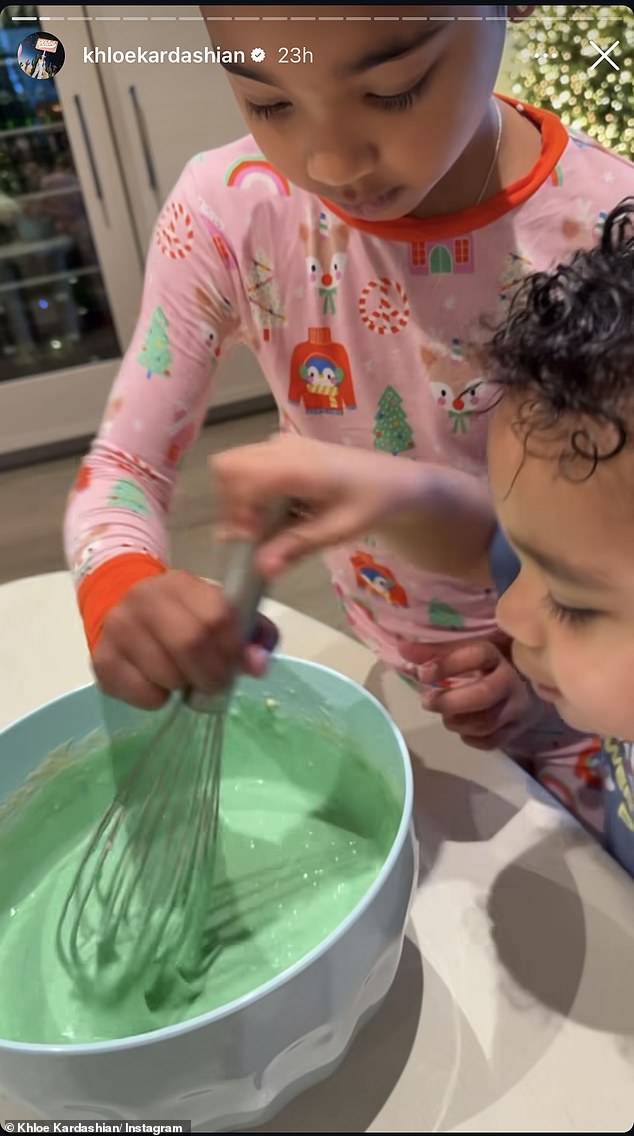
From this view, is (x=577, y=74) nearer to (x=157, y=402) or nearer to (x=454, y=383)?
(x=454, y=383)

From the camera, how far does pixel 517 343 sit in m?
0.42

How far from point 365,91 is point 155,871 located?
1.34 ft

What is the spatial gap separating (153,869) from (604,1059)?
245 millimetres

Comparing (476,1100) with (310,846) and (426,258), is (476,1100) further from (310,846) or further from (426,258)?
(426,258)

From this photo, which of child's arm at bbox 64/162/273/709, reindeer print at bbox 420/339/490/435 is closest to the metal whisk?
child's arm at bbox 64/162/273/709

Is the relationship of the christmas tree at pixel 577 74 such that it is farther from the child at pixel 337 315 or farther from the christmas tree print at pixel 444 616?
the christmas tree print at pixel 444 616

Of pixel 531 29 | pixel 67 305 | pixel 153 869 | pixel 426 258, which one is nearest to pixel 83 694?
pixel 153 869

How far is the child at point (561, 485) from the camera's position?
36 cm

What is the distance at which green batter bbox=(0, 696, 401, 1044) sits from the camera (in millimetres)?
446

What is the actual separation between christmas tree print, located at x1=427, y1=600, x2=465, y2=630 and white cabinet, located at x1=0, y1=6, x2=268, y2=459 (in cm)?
98

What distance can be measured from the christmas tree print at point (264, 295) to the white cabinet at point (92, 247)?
948 mm

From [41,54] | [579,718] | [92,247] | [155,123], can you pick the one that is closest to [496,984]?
[579,718]

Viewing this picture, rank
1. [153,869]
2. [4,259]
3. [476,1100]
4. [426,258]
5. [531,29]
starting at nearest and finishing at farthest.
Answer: [476,1100] < [153,869] < [426,258] < [531,29] < [4,259]

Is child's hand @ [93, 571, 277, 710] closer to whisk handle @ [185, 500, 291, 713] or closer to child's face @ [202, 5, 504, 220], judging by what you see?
whisk handle @ [185, 500, 291, 713]
